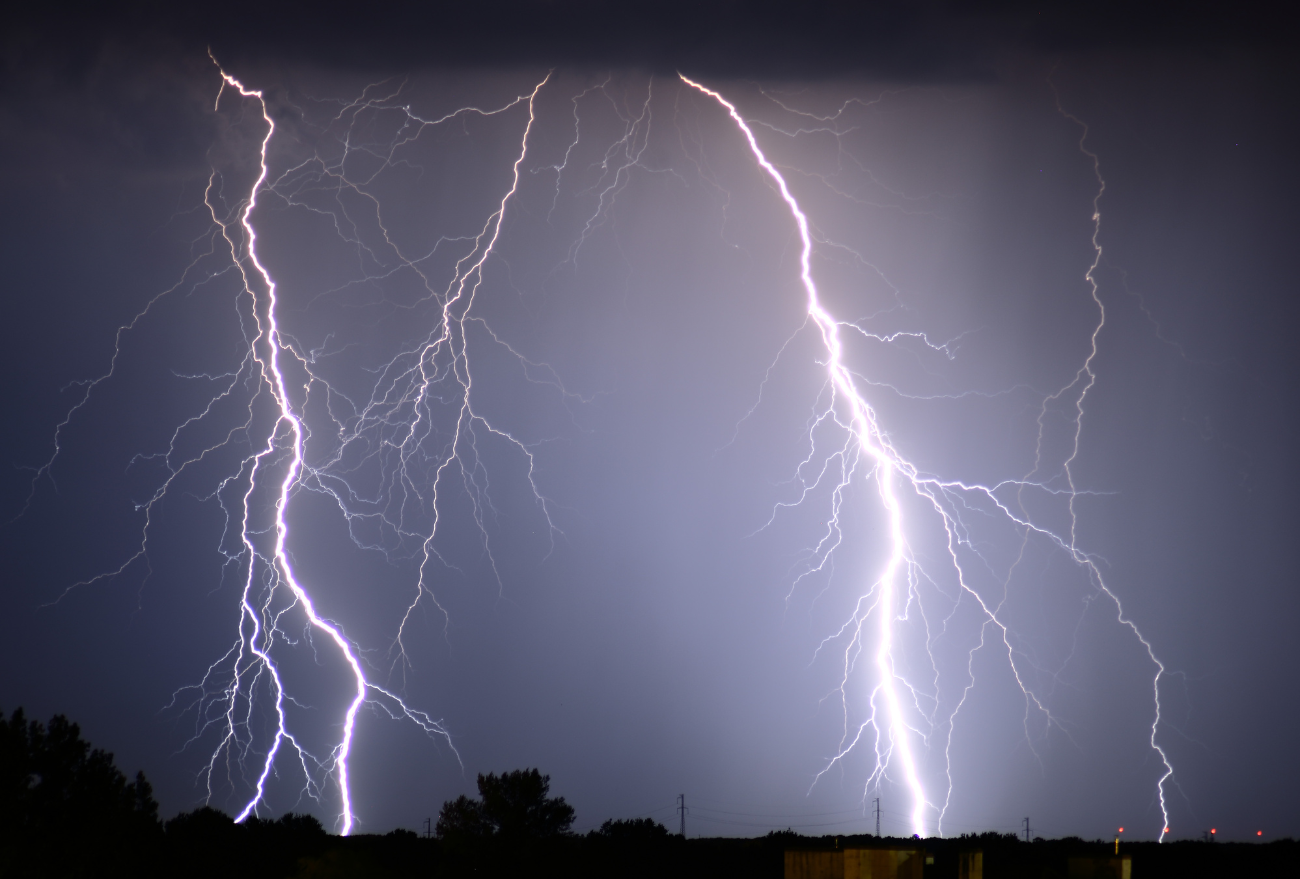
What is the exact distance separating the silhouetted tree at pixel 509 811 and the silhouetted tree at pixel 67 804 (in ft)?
16.7

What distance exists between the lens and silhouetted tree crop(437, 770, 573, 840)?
16.9 m

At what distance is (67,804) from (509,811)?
7.15m

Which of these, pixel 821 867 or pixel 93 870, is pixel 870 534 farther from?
pixel 93 870

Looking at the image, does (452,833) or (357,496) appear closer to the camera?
(452,833)

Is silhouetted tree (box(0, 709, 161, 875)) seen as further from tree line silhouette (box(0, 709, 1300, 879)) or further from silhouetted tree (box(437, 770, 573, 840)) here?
silhouetted tree (box(437, 770, 573, 840))

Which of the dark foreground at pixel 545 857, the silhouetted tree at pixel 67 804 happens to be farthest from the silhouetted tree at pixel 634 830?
the silhouetted tree at pixel 67 804

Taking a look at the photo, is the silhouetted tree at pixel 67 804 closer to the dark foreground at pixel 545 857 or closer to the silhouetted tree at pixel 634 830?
the dark foreground at pixel 545 857

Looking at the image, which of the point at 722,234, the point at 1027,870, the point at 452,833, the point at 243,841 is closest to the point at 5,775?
the point at 243,841

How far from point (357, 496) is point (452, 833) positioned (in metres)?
6.56

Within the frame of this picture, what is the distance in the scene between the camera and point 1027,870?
1098 centimetres

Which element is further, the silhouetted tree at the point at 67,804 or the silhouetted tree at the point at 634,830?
the silhouetted tree at the point at 634,830

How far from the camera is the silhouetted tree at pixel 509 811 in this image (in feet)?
55.5

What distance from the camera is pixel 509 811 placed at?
17.1 meters

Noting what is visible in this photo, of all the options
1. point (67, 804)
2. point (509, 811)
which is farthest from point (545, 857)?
point (67, 804)
